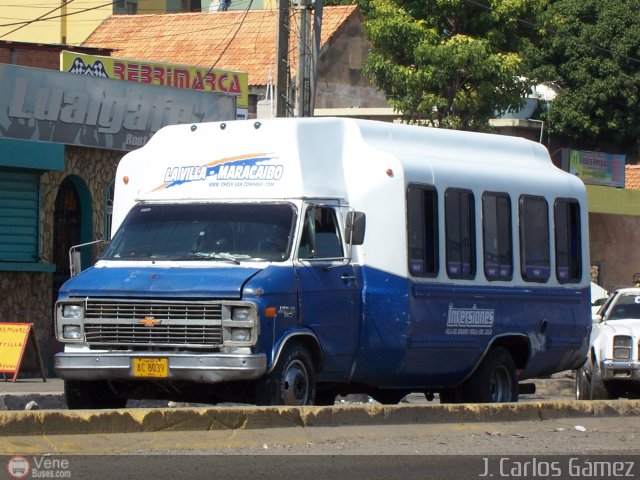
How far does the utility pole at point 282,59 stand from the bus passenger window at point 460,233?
754 cm

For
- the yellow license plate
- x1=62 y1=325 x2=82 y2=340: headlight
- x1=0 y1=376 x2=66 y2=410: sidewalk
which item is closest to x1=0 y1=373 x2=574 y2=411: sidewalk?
x1=0 y1=376 x2=66 y2=410: sidewalk

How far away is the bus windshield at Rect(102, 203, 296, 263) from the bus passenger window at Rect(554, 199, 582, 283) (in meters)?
4.36

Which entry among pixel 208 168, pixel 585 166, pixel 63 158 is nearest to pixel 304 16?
pixel 63 158

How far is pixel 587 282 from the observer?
1612 cm

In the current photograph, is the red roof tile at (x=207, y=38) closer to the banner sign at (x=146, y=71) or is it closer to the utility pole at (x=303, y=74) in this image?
the banner sign at (x=146, y=71)

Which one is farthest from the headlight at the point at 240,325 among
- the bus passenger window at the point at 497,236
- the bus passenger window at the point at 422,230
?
the bus passenger window at the point at 497,236

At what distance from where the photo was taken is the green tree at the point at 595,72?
4481 cm

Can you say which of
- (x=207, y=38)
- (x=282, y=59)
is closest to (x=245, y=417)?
(x=282, y=59)

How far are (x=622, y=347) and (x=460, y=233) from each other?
513 centimetres

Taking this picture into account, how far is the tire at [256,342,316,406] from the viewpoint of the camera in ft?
38.7

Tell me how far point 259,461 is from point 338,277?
11.0 ft

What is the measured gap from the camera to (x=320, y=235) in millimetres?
12805

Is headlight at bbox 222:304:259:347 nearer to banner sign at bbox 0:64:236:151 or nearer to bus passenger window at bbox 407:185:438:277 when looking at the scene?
bus passenger window at bbox 407:185:438:277

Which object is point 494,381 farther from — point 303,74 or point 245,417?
point 303,74
